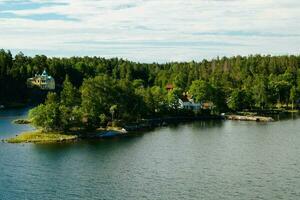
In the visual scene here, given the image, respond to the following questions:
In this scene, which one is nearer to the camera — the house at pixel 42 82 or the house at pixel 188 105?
the house at pixel 188 105

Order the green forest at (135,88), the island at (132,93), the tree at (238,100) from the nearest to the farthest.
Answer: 1. the island at (132,93)
2. the green forest at (135,88)
3. the tree at (238,100)

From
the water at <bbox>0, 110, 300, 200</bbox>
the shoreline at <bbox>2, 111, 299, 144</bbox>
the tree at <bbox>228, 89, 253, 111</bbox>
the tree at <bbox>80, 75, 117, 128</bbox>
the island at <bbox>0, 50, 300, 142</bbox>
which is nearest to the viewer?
the water at <bbox>0, 110, 300, 200</bbox>

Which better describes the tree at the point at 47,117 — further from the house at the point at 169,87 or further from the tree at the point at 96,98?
the house at the point at 169,87

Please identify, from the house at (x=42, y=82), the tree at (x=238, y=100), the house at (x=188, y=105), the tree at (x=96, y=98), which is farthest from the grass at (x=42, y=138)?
the house at (x=42, y=82)

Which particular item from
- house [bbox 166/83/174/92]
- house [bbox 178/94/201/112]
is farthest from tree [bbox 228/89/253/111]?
house [bbox 166/83/174/92]

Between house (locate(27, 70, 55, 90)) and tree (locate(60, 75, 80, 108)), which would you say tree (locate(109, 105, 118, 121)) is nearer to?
tree (locate(60, 75, 80, 108))

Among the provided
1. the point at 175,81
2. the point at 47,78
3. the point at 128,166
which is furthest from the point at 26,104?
the point at 128,166
